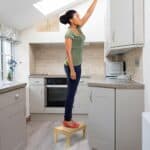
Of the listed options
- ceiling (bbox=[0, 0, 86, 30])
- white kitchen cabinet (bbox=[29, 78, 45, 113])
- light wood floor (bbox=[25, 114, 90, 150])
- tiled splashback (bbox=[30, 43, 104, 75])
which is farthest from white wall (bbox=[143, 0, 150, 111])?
tiled splashback (bbox=[30, 43, 104, 75])

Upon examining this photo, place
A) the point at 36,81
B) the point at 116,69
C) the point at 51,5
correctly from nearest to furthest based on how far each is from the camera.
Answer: the point at 116,69
the point at 51,5
the point at 36,81

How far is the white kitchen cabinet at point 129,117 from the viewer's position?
8.32ft

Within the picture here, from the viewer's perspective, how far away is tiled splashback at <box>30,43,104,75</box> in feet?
18.8

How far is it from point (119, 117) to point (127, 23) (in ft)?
3.36

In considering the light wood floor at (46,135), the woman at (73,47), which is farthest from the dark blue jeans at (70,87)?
the light wood floor at (46,135)

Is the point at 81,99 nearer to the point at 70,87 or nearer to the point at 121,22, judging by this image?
the point at 70,87

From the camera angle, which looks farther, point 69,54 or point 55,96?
point 55,96

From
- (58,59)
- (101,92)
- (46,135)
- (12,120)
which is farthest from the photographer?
(58,59)

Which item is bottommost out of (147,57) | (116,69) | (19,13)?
(116,69)

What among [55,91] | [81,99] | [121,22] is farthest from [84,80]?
[121,22]

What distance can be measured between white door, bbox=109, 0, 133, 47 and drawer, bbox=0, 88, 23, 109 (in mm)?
1274

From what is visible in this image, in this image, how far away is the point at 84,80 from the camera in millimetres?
5121

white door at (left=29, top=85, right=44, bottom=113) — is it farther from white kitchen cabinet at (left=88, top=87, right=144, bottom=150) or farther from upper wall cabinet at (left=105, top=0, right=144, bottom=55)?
upper wall cabinet at (left=105, top=0, right=144, bottom=55)

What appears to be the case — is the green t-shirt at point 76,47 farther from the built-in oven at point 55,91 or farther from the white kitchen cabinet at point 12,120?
the built-in oven at point 55,91
